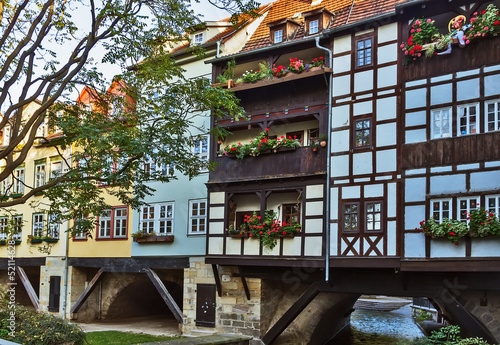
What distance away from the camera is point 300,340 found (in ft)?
54.6

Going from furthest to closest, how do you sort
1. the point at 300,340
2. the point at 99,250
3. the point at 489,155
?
the point at 99,250
the point at 300,340
the point at 489,155

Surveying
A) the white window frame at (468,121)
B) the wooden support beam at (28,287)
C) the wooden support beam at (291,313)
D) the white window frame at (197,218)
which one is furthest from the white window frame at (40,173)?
the white window frame at (468,121)

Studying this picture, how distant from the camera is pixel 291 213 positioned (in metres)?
16.4

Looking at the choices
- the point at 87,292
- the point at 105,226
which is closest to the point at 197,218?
the point at 105,226

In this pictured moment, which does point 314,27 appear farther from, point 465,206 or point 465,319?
point 465,319

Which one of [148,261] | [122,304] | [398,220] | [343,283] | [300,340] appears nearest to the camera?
[398,220]

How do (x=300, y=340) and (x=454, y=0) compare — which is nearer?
(x=454, y=0)

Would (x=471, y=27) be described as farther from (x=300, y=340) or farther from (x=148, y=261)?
(x=148, y=261)

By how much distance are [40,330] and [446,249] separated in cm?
823

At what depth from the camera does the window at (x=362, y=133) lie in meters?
14.6

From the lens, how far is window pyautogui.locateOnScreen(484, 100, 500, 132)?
12711mm

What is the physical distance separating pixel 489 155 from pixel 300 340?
23.9ft

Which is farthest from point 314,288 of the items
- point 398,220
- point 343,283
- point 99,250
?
point 99,250

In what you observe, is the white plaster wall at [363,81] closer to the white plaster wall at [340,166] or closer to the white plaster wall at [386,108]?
the white plaster wall at [386,108]
